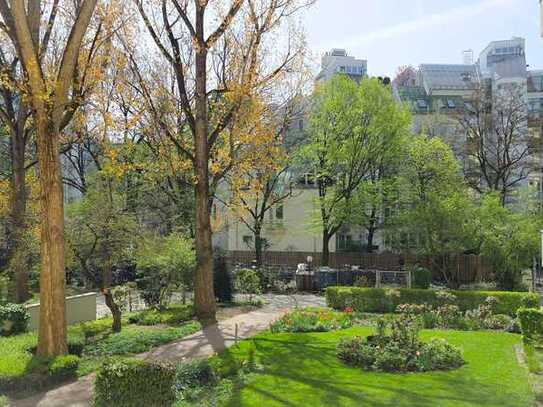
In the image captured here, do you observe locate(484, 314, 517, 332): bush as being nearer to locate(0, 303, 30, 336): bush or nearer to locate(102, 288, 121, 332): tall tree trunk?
locate(102, 288, 121, 332): tall tree trunk

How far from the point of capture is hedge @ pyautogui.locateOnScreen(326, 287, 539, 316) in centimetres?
1942

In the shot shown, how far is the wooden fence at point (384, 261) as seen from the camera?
2973cm

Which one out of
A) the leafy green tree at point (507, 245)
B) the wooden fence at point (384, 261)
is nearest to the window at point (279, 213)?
→ the wooden fence at point (384, 261)

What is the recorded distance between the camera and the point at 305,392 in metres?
9.86

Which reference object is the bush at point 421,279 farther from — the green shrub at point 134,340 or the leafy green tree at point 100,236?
the leafy green tree at point 100,236

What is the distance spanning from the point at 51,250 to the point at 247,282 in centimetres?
1320

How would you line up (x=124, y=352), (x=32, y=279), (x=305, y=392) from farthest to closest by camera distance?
(x=32, y=279), (x=124, y=352), (x=305, y=392)

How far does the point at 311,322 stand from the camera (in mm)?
16984

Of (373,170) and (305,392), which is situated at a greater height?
(373,170)

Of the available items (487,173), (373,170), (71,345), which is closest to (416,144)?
(373,170)

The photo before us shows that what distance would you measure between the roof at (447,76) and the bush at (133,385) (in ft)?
180

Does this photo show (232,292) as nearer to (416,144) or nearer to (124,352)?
(124,352)

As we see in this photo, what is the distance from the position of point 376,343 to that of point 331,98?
2237cm

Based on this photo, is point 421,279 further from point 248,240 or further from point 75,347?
point 248,240
